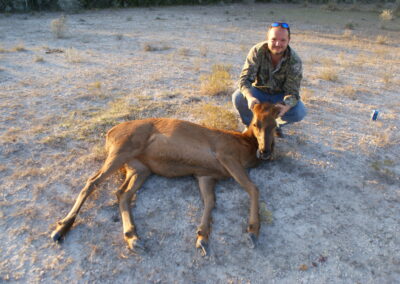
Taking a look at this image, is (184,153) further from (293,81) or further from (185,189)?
(293,81)

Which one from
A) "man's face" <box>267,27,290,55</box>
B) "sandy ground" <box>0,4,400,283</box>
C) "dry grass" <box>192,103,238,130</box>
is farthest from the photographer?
"dry grass" <box>192,103,238,130</box>

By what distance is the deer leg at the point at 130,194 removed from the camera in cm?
365

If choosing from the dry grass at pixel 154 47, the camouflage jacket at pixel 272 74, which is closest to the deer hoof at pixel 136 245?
the camouflage jacket at pixel 272 74

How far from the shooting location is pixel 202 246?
365 cm

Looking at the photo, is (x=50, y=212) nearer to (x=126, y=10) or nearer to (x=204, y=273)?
(x=204, y=273)

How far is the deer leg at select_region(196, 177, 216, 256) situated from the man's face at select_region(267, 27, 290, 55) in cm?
229

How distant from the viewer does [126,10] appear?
24.6 m

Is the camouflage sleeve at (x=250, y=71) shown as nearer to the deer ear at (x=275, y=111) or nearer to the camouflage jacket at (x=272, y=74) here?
the camouflage jacket at (x=272, y=74)

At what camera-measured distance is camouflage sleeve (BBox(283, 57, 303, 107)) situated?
17.3 feet

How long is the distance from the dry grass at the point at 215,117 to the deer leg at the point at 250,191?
1.79 metres

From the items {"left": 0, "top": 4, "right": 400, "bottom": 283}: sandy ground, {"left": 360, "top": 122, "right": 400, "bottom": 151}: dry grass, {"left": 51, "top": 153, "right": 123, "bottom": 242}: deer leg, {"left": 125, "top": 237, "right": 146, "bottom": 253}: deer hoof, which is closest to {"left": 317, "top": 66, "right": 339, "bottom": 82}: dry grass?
{"left": 0, "top": 4, "right": 400, "bottom": 283}: sandy ground

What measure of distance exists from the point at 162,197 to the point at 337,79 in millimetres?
7269

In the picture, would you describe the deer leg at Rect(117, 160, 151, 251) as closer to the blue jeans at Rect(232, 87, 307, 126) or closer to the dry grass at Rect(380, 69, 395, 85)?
the blue jeans at Rect(232, 87, 307, 126)

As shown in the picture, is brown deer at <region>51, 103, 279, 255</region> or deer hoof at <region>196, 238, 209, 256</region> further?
brown deer at <region>51, 103, 279, 255</region>
